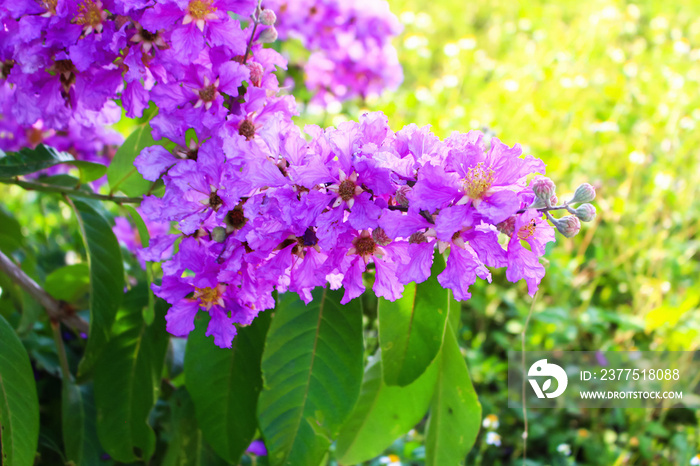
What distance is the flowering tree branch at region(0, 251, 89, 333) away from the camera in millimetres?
1423

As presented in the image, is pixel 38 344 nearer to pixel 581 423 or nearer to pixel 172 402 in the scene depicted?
pixel 172 402

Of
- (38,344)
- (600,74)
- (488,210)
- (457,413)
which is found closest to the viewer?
(488,210)

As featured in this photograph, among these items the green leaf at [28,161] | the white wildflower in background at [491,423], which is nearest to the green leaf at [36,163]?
the green leaf at [28,161]

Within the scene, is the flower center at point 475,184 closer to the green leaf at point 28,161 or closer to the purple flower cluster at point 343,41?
the green leaf at point 28,161

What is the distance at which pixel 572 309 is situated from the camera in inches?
108

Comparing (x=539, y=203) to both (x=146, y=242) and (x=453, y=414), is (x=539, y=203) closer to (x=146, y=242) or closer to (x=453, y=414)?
(x=453, y=414)

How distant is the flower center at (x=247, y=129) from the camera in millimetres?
1082

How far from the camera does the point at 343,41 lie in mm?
2986

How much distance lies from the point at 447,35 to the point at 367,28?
2.63 meters

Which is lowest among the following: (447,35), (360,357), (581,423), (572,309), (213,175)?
(360,357)

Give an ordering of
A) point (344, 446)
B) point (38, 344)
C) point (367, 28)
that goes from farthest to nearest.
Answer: point (367, 28), point (38, 344), point (344, 446)

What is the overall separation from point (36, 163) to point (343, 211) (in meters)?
0.78

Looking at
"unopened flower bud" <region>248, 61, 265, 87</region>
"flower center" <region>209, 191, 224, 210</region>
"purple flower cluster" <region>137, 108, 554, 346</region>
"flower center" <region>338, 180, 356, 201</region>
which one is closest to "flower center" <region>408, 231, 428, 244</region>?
"purple flower cluster" <region>137, 108, 554, 346</region>

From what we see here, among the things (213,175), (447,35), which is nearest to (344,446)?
(213,175)
